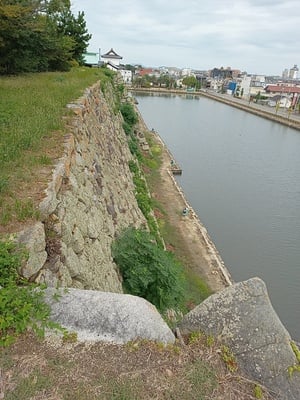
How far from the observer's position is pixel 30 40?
12.4 m

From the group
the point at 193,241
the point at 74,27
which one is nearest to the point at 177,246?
the point at 193,241

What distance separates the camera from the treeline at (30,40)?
1057cm

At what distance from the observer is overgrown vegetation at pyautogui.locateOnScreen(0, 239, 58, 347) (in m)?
2.29

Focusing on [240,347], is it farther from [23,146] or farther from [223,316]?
[23,146]

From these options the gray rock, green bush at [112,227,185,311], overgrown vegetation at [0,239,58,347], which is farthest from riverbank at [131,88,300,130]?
overgrown vegetation at [0,239,58,347]

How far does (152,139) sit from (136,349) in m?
24.5

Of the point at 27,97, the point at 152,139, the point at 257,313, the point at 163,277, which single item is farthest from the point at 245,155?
the point at 257,313

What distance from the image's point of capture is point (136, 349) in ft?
7.93

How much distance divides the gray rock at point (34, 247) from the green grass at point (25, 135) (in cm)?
27

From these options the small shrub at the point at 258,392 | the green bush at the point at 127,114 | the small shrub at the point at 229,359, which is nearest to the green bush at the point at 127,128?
the green bush at the point at 127,114

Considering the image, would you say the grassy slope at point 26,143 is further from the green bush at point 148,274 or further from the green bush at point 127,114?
the green bush at point 127,114

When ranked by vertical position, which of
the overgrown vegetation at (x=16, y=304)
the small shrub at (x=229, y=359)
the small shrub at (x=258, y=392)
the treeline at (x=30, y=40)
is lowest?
the small shrub at (x=258, y=392)

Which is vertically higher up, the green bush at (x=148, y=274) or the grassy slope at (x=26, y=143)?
the grassy slope at (x=26, y=143)

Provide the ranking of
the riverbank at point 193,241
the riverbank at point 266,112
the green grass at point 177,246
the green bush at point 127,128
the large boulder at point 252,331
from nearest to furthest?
the large boulder at point 252,331, the green grass at point 177,246, the riverbank at point 193,241, the green bush at point 127,128, the riverbank at point 266,112
